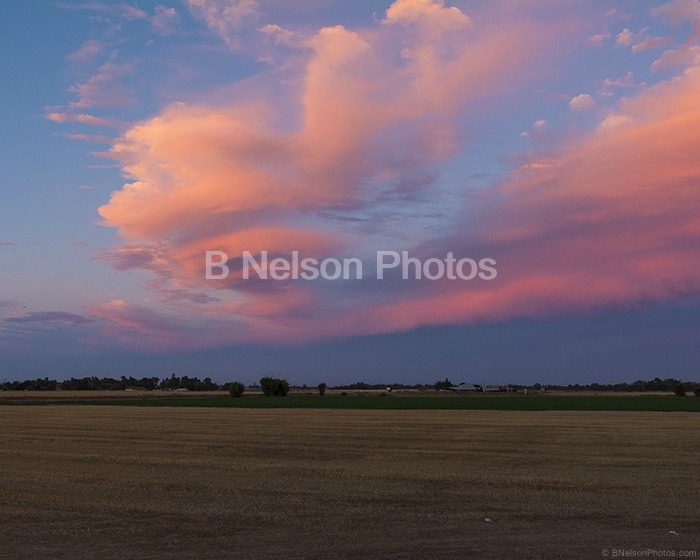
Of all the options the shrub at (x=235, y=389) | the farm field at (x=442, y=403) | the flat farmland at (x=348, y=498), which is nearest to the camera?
the flat farmland at (x=348, y=498)

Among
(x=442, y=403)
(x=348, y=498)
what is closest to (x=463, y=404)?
(x=442, y=403)

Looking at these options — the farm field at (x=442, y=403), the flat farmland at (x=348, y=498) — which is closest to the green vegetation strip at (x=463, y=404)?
the farm field at (x=442, y=403)

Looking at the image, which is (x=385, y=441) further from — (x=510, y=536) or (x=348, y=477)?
(x=510, y=536)

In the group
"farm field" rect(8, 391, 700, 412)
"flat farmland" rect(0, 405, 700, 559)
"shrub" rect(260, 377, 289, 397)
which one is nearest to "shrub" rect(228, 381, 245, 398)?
"shrub" rect(260, 377, 289, 397)

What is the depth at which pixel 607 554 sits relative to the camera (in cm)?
1360

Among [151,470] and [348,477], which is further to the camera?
[151,470]

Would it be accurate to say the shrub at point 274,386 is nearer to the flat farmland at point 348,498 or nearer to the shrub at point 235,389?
the shrub at point 235,389

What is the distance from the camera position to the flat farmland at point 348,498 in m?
14.6

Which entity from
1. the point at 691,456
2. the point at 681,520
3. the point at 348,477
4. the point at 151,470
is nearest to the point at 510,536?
the point at 681,520

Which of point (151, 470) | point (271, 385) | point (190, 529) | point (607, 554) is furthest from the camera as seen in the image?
point (271, 385)

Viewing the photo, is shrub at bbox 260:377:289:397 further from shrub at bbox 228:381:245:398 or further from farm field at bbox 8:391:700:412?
farm field at bbox 8:391:700:412

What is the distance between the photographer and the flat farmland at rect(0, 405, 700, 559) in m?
14.6

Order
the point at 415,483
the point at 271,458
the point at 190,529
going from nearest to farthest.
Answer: the point at 190,529 < the point at 415,483 < the point at 271,458

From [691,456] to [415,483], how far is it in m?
14.8
